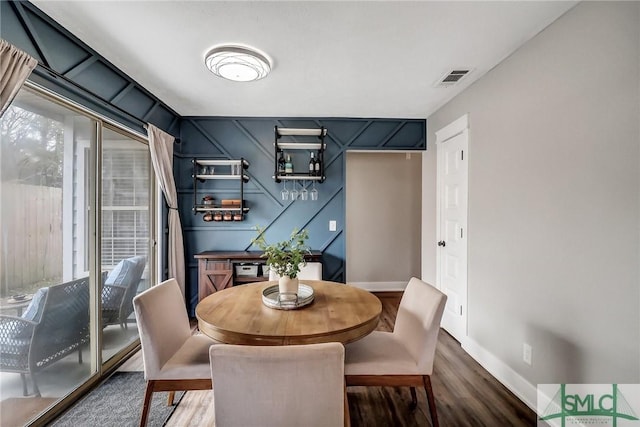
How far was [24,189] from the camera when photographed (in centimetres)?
163

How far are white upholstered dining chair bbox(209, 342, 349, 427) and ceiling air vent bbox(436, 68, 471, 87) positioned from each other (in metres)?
2.45

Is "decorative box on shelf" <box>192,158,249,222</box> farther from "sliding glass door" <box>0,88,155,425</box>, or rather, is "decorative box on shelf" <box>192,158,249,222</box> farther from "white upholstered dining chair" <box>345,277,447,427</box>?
"white upholstered dining chair" <box>345,277,447,427</box>

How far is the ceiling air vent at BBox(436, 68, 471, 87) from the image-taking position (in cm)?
229

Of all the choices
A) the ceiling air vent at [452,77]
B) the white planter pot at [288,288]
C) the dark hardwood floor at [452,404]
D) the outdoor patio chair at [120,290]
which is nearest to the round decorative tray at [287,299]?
the white planter pot at [288,288]

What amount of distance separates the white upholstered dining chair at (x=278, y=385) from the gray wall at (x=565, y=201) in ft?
5.04

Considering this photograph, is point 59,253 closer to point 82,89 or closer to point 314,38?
point 82,89

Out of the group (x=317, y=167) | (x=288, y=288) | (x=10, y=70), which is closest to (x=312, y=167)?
(x=317, y=167)

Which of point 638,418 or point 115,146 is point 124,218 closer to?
point 115,146

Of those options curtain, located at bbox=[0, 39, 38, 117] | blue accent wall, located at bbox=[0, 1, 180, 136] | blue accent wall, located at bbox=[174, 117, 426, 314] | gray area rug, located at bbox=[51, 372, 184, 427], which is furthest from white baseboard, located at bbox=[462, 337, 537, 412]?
blue accent wall, located at bbox=[0, 1, 180, 136]

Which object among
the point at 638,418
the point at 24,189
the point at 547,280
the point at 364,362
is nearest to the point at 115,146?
the point at 24,189

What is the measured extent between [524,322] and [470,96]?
2036 millimetres

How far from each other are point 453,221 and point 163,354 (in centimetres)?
284

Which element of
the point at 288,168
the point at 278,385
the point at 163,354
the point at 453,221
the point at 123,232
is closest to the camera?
the point at 278,385

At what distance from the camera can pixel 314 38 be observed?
184cm
